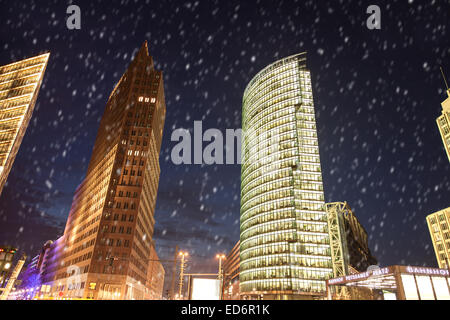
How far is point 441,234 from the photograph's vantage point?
104188 millimetres

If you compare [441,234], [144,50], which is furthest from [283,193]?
[144,50]

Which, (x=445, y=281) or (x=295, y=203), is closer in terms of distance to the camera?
(x=445, y=281)

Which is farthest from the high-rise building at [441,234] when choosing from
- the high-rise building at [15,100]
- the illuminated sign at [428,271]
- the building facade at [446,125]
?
the high-rise building at [15,100]

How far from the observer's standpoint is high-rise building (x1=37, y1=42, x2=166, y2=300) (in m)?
76.1

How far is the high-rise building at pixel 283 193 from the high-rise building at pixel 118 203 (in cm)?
4086

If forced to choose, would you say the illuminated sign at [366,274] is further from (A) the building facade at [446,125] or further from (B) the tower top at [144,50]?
(B) the tower top at [144,50]

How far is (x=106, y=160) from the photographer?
101188 millimetres

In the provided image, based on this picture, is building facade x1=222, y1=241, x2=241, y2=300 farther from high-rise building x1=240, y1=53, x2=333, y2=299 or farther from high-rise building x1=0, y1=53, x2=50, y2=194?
high-rise building x1=0, y1=53, x2=50, y2=194

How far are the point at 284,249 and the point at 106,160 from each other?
235ft

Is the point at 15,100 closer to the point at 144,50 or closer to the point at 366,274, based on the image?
the point at 144,50

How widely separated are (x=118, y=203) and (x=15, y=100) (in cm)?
4592

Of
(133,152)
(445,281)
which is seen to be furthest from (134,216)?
(445,281)

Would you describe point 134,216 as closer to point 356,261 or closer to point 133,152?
point 133,152

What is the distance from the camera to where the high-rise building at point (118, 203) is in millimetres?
76119
